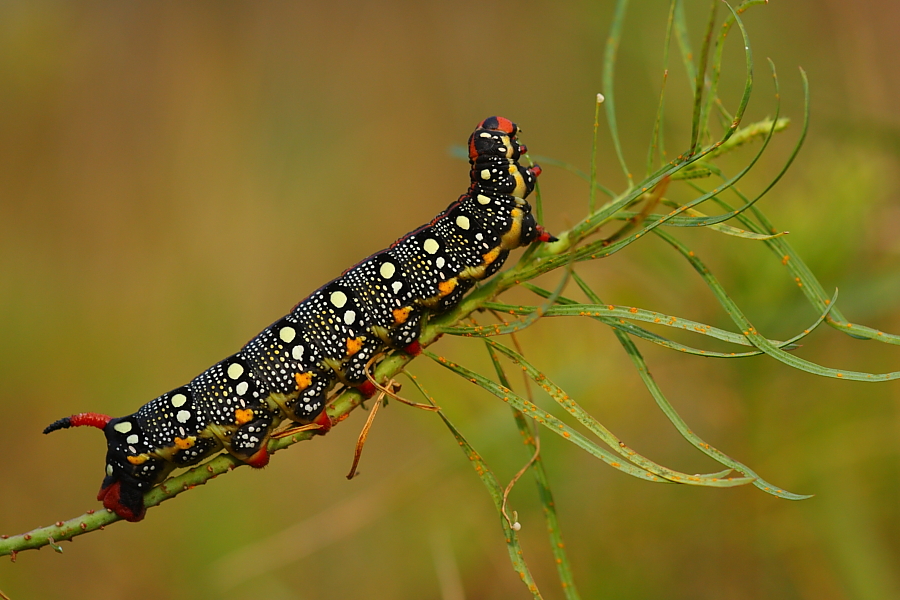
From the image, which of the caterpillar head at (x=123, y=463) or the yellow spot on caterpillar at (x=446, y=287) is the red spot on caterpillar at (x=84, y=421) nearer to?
the caterpillar head at (x=123, y=463)

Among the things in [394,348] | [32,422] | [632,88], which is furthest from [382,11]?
[394,348]

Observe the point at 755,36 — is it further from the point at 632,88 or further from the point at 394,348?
the point at 394,348

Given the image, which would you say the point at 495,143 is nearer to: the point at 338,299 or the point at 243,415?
the point at 338,299

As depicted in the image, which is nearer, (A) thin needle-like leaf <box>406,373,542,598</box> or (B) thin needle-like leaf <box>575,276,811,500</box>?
(B) thin needle-like leaf <box>575,276,811,500</box>

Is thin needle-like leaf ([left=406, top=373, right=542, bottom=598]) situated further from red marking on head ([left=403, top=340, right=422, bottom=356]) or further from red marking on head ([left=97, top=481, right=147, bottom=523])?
red marking on head ([left=97, top=481, right=147, bottom=523])

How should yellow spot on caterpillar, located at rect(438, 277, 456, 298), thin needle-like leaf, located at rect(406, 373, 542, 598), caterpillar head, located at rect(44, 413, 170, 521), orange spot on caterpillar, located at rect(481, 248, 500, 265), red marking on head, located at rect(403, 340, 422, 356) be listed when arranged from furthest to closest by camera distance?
orange spot on caterpillar, located at rect(481, 248, 500, 265) < yellow spot on caterpillar, located at rect(438, 277, 456, 298) < caterpillar head, located at rect(44, 413, 170, 521) < red marking on head, located at rect(403, 340, 422, 356) < thin needle-like leaf, located at rect(406, 373, 542, 598)

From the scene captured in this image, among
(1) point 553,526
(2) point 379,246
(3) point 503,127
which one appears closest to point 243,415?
(1) point 553,526

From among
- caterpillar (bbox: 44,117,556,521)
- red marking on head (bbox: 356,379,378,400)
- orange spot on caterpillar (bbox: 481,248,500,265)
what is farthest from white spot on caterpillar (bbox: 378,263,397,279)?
red marking on head (bbox: 356,379,378,400)
